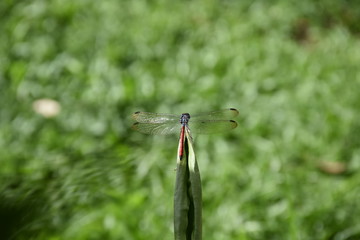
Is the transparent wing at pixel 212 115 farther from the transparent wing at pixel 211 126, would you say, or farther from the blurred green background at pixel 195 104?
the blurred green background at pixel 195 104

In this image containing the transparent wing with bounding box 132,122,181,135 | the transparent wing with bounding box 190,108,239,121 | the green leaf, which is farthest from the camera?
the transparent wing with bounding box 190,108,239,121

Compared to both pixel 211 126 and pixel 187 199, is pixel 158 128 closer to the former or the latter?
pixel 211 126

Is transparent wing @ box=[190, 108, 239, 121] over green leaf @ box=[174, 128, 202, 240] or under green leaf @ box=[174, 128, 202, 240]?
over

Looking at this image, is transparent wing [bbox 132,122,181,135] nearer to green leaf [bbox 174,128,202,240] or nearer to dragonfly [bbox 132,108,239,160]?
dragonfly [bbox 132,108,239,160]

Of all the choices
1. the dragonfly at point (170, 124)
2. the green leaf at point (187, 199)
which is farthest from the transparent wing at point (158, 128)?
the green leaf at point (187, 199)

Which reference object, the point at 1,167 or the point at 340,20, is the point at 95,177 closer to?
the point at 1,167

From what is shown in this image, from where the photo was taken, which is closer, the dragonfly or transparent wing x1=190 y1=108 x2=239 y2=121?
the dragonfly

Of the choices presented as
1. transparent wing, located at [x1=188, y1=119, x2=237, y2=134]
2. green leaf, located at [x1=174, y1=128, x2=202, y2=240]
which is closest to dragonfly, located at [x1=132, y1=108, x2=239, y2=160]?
transparent wing, located at [x1=188, y1=119, x2=237, y2=134]
